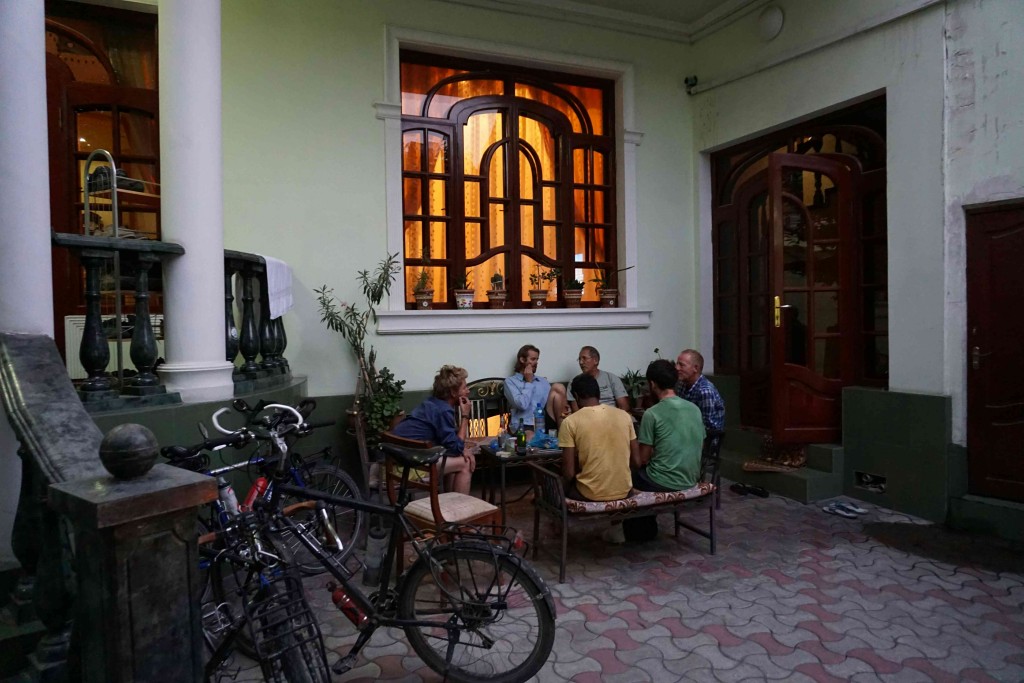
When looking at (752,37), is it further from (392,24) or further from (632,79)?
(392,24)

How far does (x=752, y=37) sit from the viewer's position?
680 cm

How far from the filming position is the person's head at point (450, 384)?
470 centimetres

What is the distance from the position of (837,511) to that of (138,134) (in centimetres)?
688

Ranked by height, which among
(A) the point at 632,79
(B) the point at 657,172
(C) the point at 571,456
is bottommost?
(C) the point at 571,456

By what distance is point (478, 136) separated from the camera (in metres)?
6.82

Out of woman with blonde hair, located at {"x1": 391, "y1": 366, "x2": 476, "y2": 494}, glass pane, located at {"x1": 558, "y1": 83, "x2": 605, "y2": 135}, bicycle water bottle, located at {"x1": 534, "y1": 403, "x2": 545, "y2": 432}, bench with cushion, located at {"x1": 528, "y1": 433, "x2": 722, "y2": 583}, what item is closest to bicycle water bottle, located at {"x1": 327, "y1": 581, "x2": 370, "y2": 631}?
bench with cushion, located at {"x1": 528, "y1": 433, "x2": 722, "y2": 583}

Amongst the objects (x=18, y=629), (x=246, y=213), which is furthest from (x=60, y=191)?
(x=18, y=629)

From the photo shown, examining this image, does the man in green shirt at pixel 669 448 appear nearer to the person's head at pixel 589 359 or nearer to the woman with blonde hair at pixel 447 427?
the woman with blonde hair at pixel 447 427

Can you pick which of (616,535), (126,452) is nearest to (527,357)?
(616,535)

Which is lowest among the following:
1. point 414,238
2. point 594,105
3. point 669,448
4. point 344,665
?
point 344,665

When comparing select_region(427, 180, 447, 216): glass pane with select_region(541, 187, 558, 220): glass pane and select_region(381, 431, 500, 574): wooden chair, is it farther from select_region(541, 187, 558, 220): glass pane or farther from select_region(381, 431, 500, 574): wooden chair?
select_region(381, 431, 500, 574): wooden chair

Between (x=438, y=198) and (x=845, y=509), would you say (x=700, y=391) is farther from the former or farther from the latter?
(x=438, y=198)

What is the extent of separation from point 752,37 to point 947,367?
3939mm

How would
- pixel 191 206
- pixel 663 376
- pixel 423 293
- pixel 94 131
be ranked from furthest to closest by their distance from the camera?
pixel 423 293 < pixel 94 131 < pixel 663 376 < pixel 191 206
